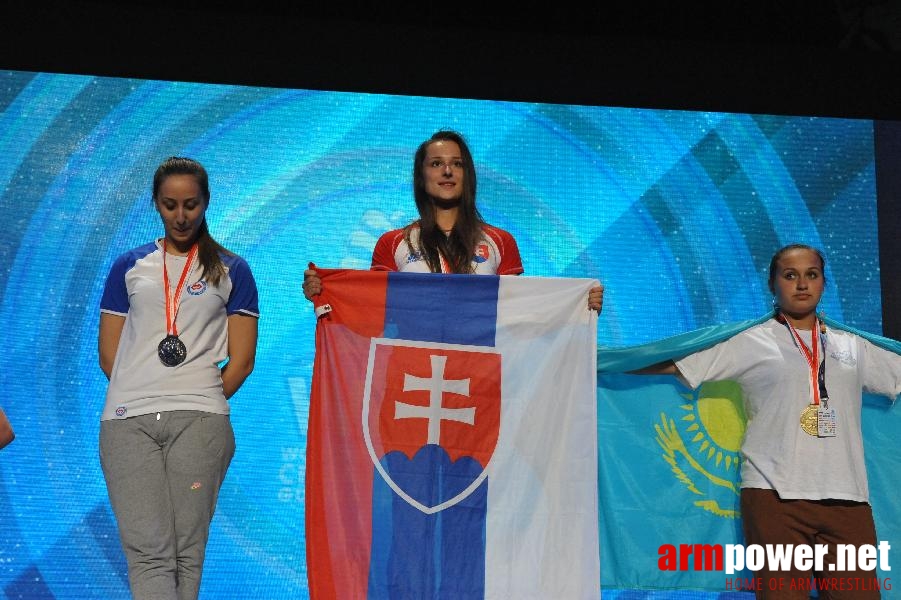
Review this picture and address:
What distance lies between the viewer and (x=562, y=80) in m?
4.33

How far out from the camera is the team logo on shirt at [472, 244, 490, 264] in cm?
298

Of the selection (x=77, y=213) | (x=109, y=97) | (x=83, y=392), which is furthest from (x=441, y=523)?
(x=109, y=97)

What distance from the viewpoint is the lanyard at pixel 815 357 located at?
2879mm

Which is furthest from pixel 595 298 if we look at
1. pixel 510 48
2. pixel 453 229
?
pixel 510 48

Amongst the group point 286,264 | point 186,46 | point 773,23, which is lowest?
point 286,264

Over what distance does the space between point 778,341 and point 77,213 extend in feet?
9.07

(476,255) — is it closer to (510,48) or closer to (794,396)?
(794,396)

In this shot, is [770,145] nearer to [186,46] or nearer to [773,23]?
[773,23]

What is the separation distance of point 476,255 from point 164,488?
115cm

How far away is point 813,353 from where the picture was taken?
2.95 meters

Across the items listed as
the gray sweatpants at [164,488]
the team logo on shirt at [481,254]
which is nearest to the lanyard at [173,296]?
the gray sweatpants at [164,488]

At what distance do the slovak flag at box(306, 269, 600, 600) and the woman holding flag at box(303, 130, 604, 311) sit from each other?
118mm

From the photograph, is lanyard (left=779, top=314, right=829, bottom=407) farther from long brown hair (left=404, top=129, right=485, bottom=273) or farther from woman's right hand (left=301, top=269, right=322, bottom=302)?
woman's right hand (left=301, top=269, right=322, bottom=302)

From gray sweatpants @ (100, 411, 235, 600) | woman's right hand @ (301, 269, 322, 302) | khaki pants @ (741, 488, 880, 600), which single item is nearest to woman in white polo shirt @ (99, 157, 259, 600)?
gray sweatpants @ (100, 411, 235, 600)
